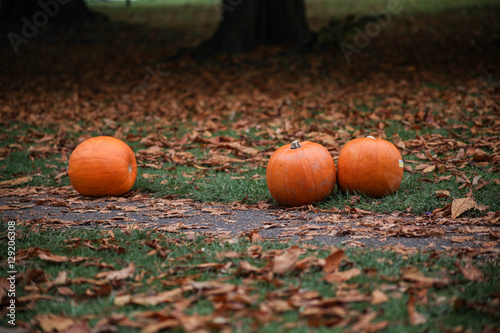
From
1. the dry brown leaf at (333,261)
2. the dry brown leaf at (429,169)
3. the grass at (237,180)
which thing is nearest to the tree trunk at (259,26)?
the grass at (237,180)

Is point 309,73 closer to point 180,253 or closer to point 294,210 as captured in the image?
point 294,210

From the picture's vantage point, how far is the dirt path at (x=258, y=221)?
312 centimetres

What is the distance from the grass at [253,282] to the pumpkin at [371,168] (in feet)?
4.00

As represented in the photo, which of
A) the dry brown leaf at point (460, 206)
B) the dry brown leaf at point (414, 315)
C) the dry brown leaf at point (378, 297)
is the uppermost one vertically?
the dry brown leaf at point (460, 206)

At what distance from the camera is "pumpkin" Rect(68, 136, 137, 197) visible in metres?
4.45

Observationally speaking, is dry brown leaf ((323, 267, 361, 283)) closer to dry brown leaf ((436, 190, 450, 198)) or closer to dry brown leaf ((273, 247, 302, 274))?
dry brown leaf ((273, 247, 302, 274))

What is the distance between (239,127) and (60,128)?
3211 mm

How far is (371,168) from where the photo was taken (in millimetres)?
3947

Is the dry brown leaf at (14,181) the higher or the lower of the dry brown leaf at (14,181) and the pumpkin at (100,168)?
the lower

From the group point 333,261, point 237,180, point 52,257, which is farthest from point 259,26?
point 333,261

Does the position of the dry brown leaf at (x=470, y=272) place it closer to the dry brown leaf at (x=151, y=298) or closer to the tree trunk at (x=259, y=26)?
the dry brown leaf at (x=151, y=298)

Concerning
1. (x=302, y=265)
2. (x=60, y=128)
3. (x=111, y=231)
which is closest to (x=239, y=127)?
(x=60, y=128)

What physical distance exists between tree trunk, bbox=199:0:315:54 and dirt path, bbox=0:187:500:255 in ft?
30.6

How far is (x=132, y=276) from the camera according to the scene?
259 centimetres
